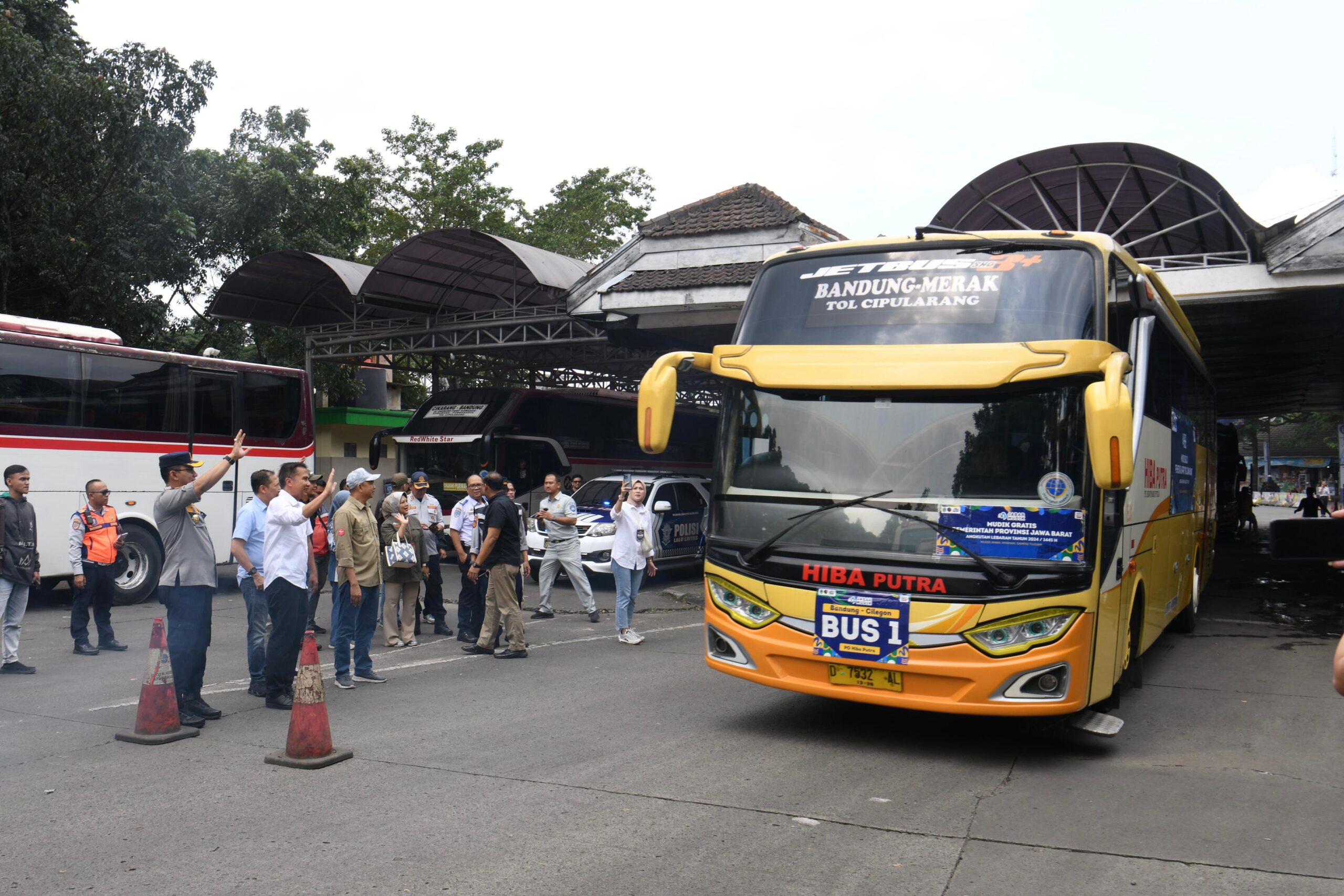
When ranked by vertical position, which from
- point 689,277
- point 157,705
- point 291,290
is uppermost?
A: point 291,290

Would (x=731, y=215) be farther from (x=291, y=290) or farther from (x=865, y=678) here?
(x=865, y=678)

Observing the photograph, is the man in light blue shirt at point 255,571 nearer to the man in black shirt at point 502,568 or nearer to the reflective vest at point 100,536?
the man in black shirt at point 502,568

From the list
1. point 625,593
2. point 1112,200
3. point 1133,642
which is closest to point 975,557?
point 1133,642

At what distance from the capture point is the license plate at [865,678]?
20.7ft

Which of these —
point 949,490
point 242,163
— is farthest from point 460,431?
→ point 949,490

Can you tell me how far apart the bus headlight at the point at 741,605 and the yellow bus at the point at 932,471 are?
14mm

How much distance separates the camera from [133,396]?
14539mm

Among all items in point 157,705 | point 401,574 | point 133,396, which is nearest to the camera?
point 157,705

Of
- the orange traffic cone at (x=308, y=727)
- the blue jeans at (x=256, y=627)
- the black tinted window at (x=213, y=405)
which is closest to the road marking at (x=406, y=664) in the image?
the blue jeans at (x=256, y=627)

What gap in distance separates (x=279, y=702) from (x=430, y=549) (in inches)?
163

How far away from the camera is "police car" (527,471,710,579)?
15.9 m

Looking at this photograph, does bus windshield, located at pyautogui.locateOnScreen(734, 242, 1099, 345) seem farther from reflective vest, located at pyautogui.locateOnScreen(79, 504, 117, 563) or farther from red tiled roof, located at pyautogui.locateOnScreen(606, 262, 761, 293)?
red tiled roof, located at pyautogui.locateOnScreen(606, 262, 761, 293)

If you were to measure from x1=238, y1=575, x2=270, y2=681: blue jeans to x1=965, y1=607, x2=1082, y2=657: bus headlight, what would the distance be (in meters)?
5.36

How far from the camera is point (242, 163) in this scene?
80.3 ft
